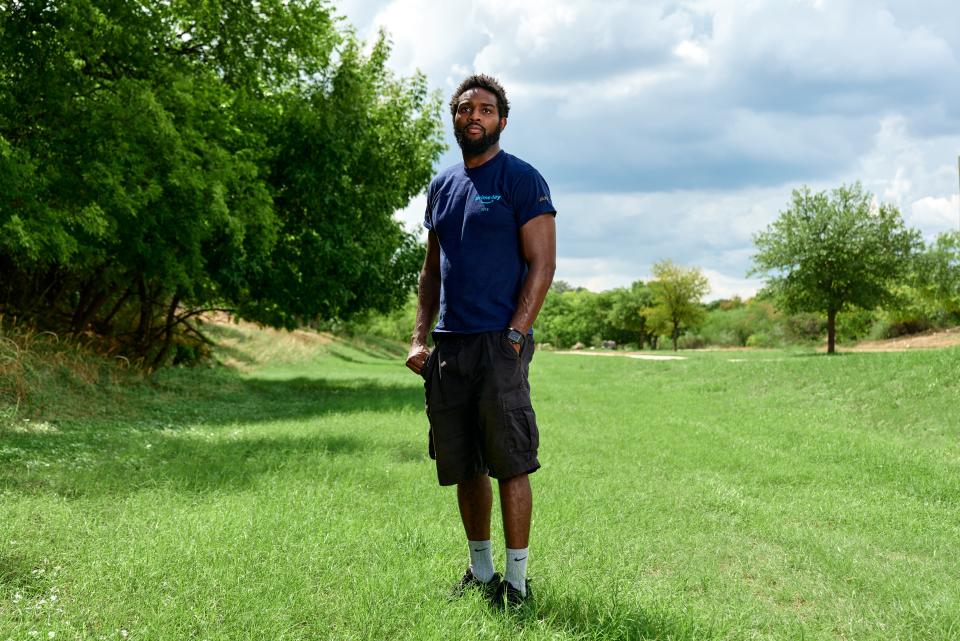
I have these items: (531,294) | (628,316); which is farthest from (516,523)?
(628,316)

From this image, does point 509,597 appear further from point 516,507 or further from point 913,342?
point 913,342

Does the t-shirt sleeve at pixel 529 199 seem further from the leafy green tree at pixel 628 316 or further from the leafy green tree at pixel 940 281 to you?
the leafy green tree at pixel 628 316

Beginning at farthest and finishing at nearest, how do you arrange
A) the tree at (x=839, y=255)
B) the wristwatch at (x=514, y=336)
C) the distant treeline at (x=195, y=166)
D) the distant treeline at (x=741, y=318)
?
the distant treeline at (x=741, y=318), the tree at (x=839, y=255), the distant treeline at (x=195, y=166), the wristwatch at (x=514, y=336)

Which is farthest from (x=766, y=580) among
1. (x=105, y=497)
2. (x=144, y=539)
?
(x=105, y=497)

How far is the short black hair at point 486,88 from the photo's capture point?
3746mm

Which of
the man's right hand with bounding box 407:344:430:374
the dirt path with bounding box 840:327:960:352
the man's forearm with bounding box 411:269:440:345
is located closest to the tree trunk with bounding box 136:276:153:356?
the man's forearm with bounding box 411:269:440:345

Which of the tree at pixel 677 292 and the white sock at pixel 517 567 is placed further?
the tree at pixel 677 292

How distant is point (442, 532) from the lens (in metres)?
4.85

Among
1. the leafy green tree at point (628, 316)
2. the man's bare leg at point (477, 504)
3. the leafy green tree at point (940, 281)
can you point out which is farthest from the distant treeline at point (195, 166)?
the leafy green tree at point (628, 316)

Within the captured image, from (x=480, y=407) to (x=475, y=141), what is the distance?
1.27 meters

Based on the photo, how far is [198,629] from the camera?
10.7 feet

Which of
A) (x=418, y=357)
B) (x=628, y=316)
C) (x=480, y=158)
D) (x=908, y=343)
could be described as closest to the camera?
(x=480, y=158)

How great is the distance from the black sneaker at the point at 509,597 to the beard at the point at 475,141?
207cm

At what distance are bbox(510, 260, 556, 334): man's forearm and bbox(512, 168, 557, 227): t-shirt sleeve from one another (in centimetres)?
23
